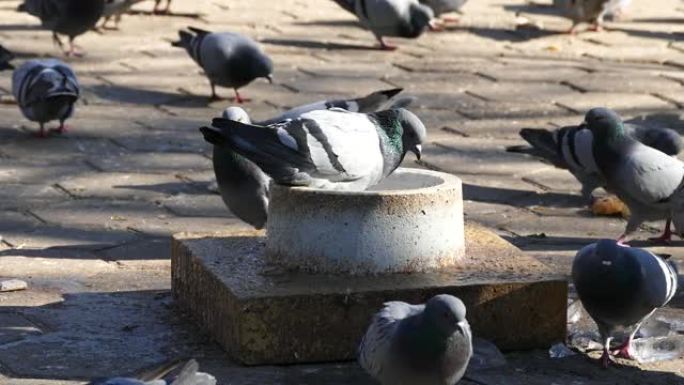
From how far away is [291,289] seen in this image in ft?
15.8

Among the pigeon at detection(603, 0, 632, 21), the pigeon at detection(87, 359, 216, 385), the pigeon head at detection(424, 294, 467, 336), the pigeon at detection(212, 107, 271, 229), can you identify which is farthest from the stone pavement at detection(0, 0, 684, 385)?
the pigeon at detection(87, 359, 216, 385)

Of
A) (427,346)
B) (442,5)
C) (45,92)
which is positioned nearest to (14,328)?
(427,346)

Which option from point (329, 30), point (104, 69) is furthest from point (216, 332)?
point (329, 30)

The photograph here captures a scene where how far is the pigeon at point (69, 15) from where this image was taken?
10086 mm

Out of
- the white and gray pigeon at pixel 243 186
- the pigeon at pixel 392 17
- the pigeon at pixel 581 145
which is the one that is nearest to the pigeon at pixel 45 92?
the white and gray pigeon at pixel 243 186

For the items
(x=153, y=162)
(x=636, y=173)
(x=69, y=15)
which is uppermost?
(x=636, y=173)

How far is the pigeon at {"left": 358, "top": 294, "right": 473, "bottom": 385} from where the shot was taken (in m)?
4.18

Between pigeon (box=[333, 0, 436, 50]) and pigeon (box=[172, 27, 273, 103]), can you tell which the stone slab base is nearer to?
pigeon (box=[172, 27, 273, 103])

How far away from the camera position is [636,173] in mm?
6203

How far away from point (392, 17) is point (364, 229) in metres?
5.85

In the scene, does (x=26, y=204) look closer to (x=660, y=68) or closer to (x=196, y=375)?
(x=196, y=375)

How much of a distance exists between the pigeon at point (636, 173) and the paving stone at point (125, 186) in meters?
1.93

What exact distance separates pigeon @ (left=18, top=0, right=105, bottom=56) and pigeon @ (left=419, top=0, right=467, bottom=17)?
2.47m

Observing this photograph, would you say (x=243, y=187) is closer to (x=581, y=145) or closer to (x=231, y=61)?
(x=581, y=145)
